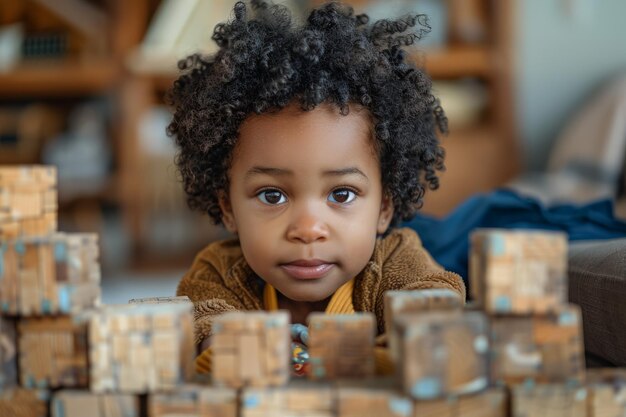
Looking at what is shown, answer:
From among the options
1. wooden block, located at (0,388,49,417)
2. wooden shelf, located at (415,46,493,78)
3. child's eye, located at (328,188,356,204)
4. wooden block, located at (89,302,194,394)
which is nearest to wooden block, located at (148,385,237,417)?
wooden block, located at (89,302,194,394)

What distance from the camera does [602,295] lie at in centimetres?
111

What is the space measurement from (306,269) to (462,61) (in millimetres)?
2170

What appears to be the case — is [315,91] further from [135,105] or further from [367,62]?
[135,105]

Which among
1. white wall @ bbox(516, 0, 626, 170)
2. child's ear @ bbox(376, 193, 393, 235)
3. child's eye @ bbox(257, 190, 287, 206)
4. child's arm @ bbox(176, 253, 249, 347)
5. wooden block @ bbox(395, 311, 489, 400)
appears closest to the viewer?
wooden block @ bbox(395, 311, 489, 400)

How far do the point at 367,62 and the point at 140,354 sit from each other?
625 millimetres

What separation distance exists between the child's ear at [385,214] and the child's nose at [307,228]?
21cm

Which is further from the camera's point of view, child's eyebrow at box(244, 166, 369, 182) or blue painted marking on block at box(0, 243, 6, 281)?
child's eyebrow at box(244, 166, 369, 182)

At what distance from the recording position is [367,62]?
1134 millimetres

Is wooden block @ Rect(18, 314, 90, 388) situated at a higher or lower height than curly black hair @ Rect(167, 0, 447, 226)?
lower

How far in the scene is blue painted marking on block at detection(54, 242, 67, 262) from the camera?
71 cm

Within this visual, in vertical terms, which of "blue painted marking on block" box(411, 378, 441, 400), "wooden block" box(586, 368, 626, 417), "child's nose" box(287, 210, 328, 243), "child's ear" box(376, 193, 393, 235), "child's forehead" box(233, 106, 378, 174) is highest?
"child's forehead" box(233, 106, 378, 174)

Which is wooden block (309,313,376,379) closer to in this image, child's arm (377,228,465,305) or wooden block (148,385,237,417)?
wooden block (148,385,237,417)

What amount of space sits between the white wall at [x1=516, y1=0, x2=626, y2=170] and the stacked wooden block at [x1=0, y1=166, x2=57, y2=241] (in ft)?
8.43

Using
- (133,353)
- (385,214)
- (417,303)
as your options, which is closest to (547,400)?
(417,303)
